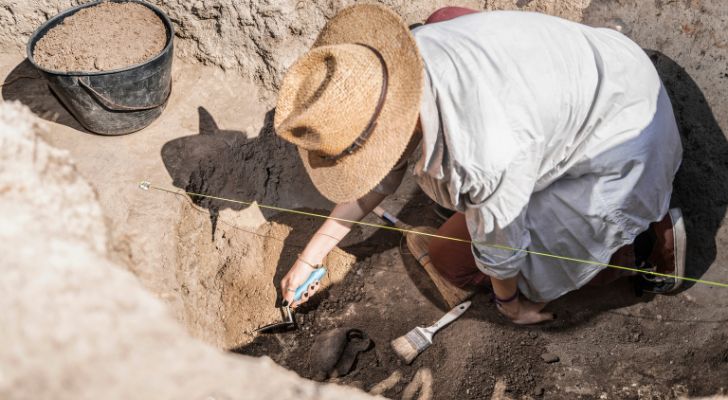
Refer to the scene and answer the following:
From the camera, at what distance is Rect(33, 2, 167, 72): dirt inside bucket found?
8.62ft

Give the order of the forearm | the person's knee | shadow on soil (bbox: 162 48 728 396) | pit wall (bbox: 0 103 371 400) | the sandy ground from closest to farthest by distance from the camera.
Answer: pit wall (bbox: 0 103 371 400) < the forearm < the sandy ground < shadow on soil (bbox: 162 48 728 396) < the person's knee

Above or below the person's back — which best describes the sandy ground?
below

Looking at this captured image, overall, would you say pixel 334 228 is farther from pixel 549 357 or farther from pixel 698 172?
pixel 698 172

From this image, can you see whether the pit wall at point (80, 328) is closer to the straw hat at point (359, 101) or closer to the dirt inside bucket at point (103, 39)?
the straw hat at point (359, 101)

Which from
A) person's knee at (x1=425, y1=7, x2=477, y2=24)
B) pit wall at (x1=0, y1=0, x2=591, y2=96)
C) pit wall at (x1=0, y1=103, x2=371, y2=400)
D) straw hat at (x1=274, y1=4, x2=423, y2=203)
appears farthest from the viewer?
pit wall at (x1=0, y1=0, x2=591, y2=96)

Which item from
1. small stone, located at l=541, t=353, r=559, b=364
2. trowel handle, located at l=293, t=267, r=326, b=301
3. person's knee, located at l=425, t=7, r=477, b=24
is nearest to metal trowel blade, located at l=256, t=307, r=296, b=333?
trowel handle, located at l=293, t=267, r=326, b=301

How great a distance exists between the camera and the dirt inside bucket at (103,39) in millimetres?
2627

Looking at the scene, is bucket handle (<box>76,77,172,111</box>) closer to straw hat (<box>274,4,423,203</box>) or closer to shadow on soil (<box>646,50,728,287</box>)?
straw hat (<box>274,4,423,203</box>)

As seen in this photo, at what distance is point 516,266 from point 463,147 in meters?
0.62

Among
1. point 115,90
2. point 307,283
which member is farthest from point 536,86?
point 115,90

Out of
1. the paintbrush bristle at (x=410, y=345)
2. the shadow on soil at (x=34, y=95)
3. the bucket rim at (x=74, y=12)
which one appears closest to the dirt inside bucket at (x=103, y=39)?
the bucket rim at (x=74, y=12)

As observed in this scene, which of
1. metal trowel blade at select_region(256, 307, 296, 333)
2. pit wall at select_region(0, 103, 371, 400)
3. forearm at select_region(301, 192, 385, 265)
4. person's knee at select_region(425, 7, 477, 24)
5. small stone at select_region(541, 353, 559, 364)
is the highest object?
person's knee at select_region(425, 7, 477, 24)

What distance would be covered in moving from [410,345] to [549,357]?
2.01 ft

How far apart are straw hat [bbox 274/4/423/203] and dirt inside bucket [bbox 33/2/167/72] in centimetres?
138
